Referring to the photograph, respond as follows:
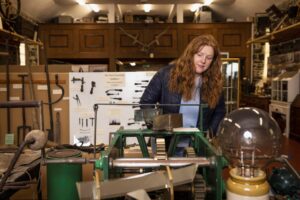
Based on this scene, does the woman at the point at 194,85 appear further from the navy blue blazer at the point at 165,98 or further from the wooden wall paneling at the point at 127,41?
the wooden wall paneling at the point at 127,41

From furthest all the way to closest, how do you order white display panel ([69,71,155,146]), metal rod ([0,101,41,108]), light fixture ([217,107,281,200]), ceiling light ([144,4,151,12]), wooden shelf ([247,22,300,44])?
ceiling light ([144,4,151,12])
wooden shelf ([247,22,300,44])
white display panel ([69,71,155,146])
metal rod ([0,101,41,108])
light fixture ([217,107,281,200])

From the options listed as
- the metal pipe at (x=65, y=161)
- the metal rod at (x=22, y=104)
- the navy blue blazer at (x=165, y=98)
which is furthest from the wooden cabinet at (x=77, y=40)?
the metal pipe at (x=65, y=161)

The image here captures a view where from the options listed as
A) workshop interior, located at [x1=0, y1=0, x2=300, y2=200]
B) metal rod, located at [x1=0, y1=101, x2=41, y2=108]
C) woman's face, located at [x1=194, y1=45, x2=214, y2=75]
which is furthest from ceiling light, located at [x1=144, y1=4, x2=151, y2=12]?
metal rod, located at [x1=0, y1=101, x2=41, y2=108]

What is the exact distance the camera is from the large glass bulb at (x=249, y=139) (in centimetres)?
89

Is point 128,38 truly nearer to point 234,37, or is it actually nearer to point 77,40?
point 77,40

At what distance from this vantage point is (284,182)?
3.47 ft

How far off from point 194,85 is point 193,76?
5 cm

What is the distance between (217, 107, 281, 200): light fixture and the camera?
2.60 feet

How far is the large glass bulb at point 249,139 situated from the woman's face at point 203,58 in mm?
799

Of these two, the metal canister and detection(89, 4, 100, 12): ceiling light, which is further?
detection(89, 4, 100, 12): ceiling light

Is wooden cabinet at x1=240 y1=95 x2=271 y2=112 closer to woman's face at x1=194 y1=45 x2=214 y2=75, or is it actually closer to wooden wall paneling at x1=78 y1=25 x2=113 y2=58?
wooden wall paneling at x1=78 y1=25 x2=113 y2=58

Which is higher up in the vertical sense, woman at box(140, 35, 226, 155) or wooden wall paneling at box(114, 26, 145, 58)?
wooden wall paneling at box(114, 26, 145, 58)

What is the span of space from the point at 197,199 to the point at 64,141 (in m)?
2.15

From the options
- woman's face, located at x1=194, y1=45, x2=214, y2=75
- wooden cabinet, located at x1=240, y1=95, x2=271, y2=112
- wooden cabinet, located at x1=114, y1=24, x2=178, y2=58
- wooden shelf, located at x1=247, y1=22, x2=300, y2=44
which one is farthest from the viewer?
wooden cabinet, located at x1=114, y1=24, x2=178, y2=58
